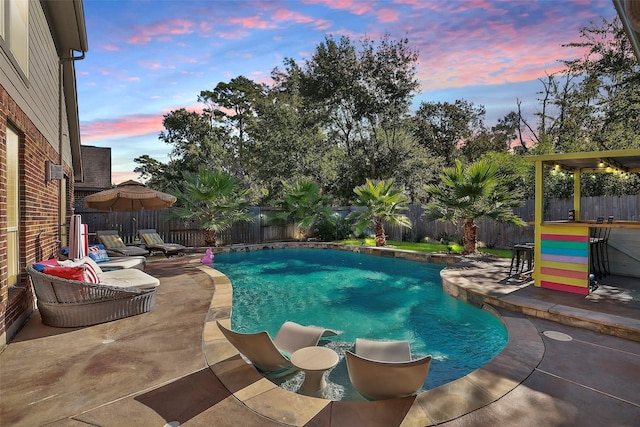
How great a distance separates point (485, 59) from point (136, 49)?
10.6m

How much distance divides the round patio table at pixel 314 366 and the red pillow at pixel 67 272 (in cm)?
338

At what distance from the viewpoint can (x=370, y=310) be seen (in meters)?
6.52

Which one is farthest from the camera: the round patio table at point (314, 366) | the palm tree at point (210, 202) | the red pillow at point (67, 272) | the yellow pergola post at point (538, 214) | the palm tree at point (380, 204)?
the palm tree at point (210, 202)

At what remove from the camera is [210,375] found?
308 cm

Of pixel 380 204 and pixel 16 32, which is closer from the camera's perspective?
pixel 16 32

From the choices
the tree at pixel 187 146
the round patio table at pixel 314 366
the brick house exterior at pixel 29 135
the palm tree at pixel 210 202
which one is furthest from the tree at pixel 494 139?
the round patio table at pixel 314 366

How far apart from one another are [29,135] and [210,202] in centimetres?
903

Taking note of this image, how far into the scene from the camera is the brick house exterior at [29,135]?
148 inches

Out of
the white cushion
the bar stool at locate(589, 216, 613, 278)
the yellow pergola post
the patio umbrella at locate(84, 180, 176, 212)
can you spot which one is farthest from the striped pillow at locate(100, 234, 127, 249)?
the bar stool at locate(589, 216, 613, 278)

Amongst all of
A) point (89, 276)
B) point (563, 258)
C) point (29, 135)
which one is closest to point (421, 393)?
point (89, 276)

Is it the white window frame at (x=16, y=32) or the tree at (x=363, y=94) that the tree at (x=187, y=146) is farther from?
the white window frame at (x=16, y=32)

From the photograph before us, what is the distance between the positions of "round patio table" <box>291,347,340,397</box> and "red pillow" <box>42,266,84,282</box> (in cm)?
338

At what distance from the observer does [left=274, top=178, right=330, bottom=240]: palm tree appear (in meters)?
15.9

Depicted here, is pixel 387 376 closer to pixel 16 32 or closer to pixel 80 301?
pixel 80 301
